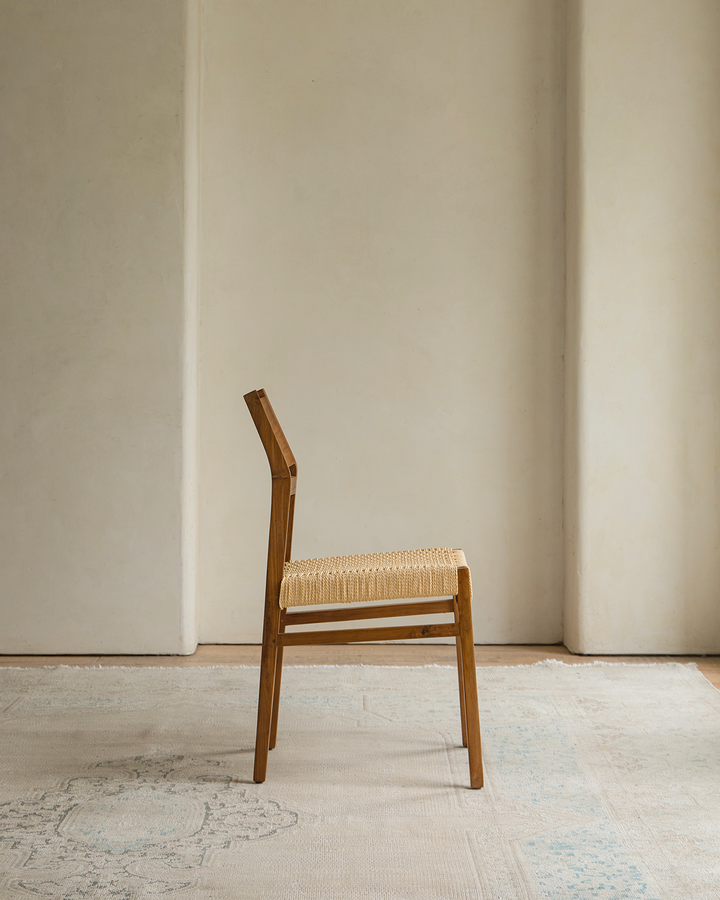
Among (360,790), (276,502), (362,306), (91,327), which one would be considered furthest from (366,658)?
(91,327)

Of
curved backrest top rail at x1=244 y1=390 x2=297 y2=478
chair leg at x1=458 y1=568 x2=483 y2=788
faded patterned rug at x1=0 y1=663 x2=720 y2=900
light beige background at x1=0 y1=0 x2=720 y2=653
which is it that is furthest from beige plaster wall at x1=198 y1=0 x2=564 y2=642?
chair leg at x1=458 y1=568 x2=483 y2=788

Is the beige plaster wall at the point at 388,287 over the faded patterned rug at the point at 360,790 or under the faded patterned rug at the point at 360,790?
over

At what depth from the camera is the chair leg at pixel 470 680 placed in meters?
1.65

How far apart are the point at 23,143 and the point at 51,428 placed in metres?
1.01

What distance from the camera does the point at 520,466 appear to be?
2.91m

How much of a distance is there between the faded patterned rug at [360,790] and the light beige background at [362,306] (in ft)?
1.64

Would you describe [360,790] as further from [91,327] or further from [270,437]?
[91,327]

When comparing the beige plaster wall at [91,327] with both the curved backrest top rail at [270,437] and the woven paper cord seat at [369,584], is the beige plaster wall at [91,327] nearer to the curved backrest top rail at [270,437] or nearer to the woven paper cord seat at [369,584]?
the curved backrest top rail at [270,437]

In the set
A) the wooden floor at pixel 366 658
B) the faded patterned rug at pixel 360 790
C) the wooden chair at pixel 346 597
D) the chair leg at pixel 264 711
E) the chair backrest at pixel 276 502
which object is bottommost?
the wooden floor at pixel 366 658

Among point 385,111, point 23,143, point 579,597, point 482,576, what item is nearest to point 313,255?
point 385,111

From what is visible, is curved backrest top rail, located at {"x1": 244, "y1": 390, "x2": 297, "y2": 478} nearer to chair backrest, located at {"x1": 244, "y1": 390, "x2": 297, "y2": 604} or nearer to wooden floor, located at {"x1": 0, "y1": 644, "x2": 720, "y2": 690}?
chair backrest, located at {"x1": 244, "y1": 390, "x2": 297, "y2": 604}

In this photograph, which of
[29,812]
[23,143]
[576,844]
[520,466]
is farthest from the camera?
[520,466]

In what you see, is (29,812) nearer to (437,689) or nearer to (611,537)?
→ (437,689)

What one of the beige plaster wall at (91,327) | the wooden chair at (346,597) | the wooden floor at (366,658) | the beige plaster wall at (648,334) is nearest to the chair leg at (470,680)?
the wooden chair at (346,597)
